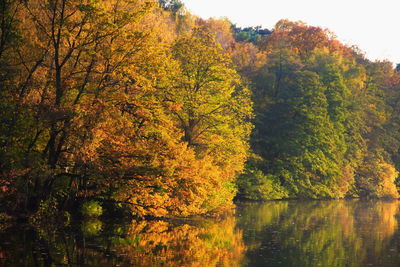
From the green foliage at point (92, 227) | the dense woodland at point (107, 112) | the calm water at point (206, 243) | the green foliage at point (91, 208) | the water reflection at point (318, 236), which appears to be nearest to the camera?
the calm water at point (206, 243)

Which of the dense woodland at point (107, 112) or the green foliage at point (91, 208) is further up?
the dense woodland at point (107, 112)

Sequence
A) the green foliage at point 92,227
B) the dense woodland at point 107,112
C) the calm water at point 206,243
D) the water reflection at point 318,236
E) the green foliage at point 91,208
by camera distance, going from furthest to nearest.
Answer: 1. the green foliage at point 91,208
2. the dense woodland at point 107,112
3. the green foliage at point 92,227
4. the water reflection at point 318,236
5. the calm water at point 206,243

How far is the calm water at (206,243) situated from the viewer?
19.4 metres

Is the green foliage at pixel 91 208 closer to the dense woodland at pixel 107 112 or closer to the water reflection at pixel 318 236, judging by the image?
the dense woodland at pixel 107 112

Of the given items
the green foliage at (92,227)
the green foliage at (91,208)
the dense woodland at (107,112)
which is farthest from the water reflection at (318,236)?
the green foliage at (91,208)

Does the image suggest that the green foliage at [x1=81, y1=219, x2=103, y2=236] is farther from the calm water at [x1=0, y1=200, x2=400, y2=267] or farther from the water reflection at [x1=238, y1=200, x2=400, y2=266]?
the water reflection at [x1=238, y1=200, x2=400, y2=266]

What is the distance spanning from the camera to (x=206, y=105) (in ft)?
123

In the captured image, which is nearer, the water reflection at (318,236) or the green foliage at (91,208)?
the water reflection at (318,236)

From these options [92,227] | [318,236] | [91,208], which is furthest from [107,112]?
[318,236]

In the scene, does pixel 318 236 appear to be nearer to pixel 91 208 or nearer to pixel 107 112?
pixel 91 208

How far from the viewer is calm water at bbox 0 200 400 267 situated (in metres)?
19.4

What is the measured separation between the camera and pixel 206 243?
81.4 ft

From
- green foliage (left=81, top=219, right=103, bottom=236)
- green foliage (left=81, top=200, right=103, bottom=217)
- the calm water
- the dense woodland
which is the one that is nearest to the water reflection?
the calm water

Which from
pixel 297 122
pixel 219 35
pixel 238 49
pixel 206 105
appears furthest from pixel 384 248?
pixel 219 35
